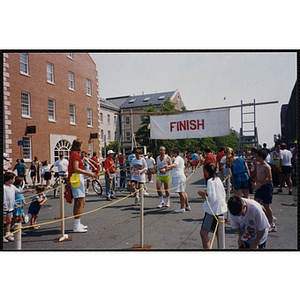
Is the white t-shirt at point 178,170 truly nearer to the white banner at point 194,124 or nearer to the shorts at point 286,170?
the white banner at point 194,124

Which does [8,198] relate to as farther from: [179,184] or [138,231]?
[179,184]

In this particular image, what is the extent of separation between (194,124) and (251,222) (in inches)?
221

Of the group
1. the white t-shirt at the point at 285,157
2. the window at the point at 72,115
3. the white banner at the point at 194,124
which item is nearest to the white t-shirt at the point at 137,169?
the white banner at the point at 194,124

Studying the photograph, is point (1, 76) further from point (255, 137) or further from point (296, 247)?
point (255, 137)

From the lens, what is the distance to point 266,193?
5.29 metres

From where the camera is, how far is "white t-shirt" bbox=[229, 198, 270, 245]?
3340 millimetres

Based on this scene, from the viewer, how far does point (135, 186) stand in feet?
28.5

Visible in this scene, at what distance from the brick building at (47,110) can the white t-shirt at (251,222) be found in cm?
1115

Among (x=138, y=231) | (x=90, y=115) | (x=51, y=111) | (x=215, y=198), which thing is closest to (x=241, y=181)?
(x=215, y=198)

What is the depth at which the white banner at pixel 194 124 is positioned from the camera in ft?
27.8

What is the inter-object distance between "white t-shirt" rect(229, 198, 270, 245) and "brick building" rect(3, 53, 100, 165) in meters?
11.2
